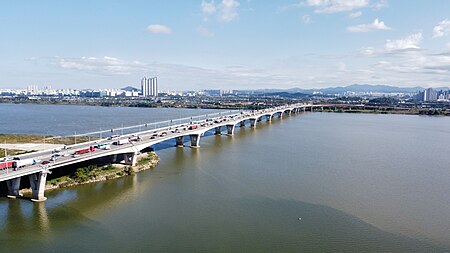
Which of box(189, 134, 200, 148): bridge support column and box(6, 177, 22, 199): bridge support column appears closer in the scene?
box(6, 177, 22, 199): bridge support column

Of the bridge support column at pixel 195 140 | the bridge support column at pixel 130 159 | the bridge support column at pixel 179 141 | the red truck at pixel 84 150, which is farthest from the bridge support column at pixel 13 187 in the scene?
the bridge support column at pixel 195 140

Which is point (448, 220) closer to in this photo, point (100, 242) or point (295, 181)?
point (295, 181)

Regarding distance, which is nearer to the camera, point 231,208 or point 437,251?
point 437,251

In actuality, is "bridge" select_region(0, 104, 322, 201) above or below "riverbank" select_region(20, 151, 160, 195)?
above

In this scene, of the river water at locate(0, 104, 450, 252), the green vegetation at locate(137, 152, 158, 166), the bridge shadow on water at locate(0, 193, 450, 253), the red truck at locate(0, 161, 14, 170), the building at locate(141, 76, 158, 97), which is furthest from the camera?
the building at locate(141, 76, 158, 97)

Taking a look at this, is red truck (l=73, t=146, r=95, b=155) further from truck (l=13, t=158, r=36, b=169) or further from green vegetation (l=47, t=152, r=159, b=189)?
truck (l=13, t=158, r=36, b=169)

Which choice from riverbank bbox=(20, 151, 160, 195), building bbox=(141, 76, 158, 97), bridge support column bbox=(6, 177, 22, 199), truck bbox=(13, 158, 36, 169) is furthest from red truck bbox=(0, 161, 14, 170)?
building bbox=(141, 76, 158, 97)

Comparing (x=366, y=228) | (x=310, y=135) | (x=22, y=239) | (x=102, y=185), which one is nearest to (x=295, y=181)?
(x=366, y=228)

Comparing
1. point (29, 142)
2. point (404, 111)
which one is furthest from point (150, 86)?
point (29, 142)
